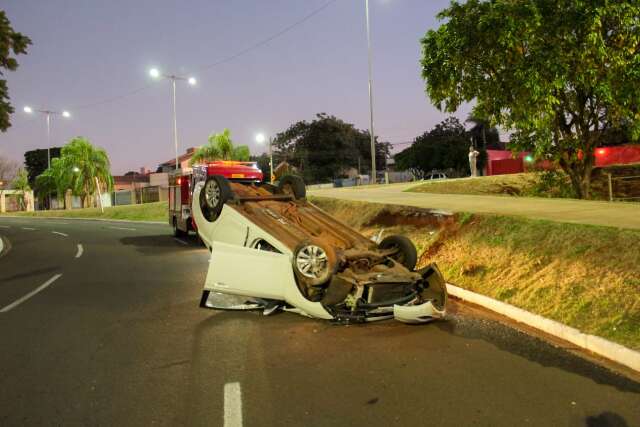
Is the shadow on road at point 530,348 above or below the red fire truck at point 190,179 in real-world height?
below

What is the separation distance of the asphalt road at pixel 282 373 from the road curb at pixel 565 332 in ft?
0.91

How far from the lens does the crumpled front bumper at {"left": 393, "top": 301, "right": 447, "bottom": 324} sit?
5598 mm

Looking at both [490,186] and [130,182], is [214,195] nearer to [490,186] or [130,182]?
[490,186]

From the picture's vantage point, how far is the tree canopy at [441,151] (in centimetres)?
6900

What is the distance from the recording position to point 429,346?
17.5 feet

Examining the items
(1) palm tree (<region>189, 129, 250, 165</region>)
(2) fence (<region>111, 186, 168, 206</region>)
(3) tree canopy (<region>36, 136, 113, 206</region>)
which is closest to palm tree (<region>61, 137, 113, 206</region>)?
(3) tree canopy (<region>36, 136, 113, 206</region>)


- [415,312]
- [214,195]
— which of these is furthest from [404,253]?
[214,195]

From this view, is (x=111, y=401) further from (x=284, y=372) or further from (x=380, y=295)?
(x=380, y=295)

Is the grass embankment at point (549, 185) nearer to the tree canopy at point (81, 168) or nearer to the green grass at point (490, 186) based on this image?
the green grass at point (490, 186)

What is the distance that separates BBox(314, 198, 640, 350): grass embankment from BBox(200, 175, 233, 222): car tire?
4023 mm

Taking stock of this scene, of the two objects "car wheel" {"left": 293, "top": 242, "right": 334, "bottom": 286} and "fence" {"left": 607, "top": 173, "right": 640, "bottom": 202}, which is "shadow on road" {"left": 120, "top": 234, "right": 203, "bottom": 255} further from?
"fence" {"left": 607, "top": 173, "right": 640, "bottom": 202}

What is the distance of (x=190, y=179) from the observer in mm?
15125

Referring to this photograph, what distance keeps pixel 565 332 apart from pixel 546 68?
37.3ft

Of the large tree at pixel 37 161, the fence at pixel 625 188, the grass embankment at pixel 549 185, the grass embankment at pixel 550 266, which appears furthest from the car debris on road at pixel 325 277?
the large tree at pixel 37 161
